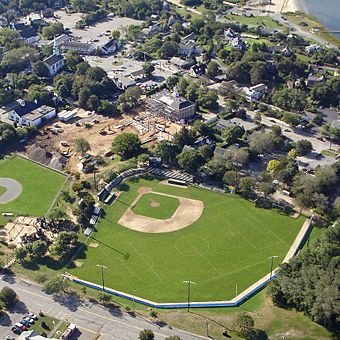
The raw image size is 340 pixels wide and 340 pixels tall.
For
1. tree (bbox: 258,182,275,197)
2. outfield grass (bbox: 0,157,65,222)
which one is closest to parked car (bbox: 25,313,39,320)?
outfield grass (bbox: 0,157,65,222)

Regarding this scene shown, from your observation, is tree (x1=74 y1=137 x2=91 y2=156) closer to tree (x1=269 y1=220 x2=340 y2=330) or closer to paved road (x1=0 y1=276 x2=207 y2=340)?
paved road (x1=0 y1=276 x2=207 y2=340)

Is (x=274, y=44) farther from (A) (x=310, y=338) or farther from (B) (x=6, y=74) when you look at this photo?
(A) (x=310, y=338)

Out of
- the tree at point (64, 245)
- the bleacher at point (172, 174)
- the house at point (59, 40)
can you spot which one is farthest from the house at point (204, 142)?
the house at point (59, 40)

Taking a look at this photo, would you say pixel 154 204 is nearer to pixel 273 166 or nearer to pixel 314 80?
pixel 273 166

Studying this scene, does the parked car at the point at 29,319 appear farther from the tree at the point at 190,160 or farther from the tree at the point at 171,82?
the tree at the point at 171,82

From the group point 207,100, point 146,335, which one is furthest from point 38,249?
point 207,100
